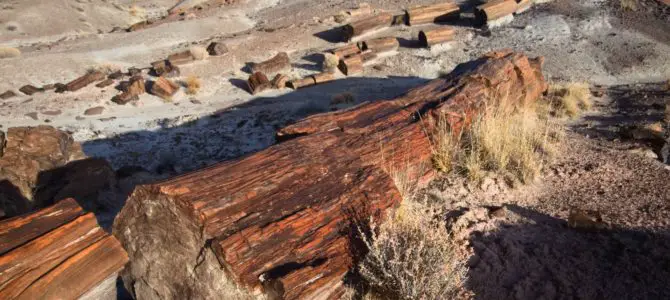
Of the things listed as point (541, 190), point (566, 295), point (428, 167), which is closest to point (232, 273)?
point (566, 295)

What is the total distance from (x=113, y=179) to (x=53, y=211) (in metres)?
2.98

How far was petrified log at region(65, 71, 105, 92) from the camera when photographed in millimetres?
11344

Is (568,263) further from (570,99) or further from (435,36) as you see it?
(435,36)

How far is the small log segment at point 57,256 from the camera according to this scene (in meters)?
2.88

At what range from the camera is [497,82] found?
655 cm

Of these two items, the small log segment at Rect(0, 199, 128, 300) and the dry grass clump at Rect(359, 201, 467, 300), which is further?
the dry grass clump at Rect(359, 201, 467, 300)

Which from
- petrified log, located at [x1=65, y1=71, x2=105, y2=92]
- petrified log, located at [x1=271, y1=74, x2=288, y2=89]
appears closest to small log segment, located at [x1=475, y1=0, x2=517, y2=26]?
petrified log, located at [x1=271, y1=74, x2=288, y2=89]

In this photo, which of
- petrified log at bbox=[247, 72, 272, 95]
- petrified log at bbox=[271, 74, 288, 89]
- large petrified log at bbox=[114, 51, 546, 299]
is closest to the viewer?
large petrified log at bbox=[114, 51, 546, 299]

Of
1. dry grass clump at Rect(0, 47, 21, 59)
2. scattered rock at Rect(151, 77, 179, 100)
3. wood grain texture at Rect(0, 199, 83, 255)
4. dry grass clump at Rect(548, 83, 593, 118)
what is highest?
dry grass clump at Rect(0, 47, 21, 59)

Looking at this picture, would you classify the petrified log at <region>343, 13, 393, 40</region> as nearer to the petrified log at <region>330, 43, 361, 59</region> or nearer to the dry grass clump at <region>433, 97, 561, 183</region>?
the petrified log at <region>330, 43, 361, 59</region>

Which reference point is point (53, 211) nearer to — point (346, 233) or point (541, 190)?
point (346, 233)

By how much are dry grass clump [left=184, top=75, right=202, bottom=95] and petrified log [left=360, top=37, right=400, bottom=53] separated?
4608 millimetres

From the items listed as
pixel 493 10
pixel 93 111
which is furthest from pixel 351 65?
pixel 93 111

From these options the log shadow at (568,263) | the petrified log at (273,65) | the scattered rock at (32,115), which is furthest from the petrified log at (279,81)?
the log shadow at (568,263)
